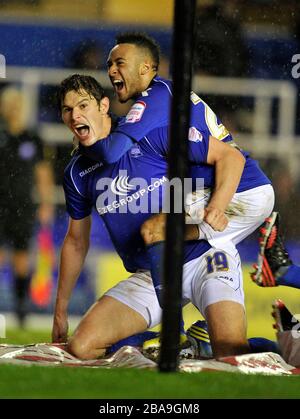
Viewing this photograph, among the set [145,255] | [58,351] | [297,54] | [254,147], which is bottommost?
[58,351]

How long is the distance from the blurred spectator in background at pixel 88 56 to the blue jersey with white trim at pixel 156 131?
4112 millimetres

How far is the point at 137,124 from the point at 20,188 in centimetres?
416

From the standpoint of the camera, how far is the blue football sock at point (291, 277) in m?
6.80

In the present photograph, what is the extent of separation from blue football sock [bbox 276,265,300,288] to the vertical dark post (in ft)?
7.89

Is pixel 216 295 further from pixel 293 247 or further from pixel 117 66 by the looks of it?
pixel 293 247

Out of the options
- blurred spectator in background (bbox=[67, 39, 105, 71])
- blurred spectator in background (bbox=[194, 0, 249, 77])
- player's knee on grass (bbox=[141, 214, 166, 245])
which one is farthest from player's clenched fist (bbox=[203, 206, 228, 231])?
blurred spectator in background (bbox=[67, 39, 105, 71])

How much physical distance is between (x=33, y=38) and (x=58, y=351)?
5.75 m

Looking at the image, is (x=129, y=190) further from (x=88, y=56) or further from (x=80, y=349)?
(x=88, y=56)

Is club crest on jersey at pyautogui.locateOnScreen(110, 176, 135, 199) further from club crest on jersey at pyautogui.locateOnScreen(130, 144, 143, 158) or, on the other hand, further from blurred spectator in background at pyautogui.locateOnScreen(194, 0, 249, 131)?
blurred spectator in background at pyautogui.locateOnScreen(194, 0, 249, 131)

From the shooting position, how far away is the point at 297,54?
35.1 feet

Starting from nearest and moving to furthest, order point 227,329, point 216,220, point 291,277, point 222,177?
point 216,220 → point 227,329 → point 222,177 → point 291,277

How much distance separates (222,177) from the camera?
19.4ft

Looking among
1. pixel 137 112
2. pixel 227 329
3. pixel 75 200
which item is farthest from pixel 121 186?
pixel 227 329
